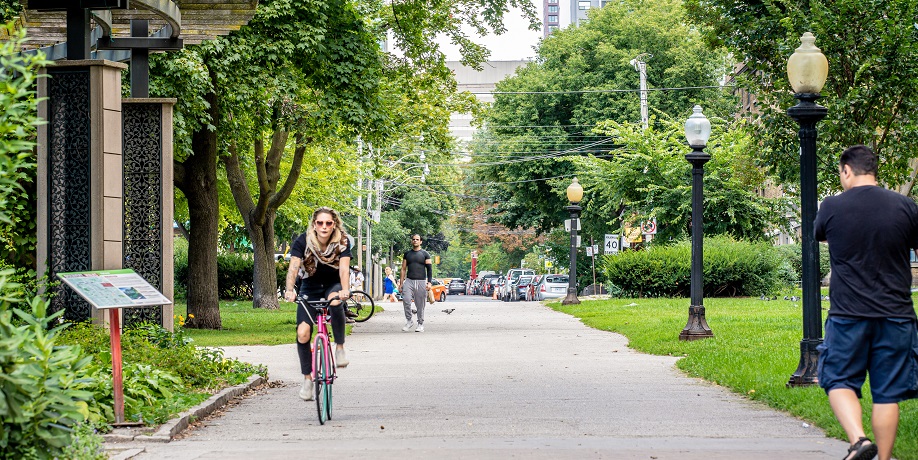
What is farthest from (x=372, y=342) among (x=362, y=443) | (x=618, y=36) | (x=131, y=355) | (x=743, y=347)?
(x=618, y=36)

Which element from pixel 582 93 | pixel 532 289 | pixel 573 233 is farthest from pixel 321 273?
pixel 532 289

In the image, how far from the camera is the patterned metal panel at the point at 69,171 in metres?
11.4

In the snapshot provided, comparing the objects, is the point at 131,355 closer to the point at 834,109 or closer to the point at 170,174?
the point at 170,174

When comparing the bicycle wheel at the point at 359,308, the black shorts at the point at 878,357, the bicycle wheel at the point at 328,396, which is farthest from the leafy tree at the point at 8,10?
the black shorts at the point at 878,357

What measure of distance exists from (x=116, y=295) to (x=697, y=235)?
10.7 metres

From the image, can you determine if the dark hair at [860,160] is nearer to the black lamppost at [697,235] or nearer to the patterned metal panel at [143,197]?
the patterned metal panel at [143,197]

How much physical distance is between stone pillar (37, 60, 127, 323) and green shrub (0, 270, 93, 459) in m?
5.53

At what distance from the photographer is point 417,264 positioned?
23.2 m

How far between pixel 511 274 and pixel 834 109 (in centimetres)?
5350

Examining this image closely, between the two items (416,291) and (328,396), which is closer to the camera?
(328,396)

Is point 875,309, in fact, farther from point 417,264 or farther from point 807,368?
point 417,264

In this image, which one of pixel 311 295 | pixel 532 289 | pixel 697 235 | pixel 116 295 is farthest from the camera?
pixel 532 289

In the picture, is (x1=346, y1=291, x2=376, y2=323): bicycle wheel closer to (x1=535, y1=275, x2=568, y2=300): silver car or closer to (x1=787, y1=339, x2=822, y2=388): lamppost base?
(x1=787, y1=339, x2=822, y2=388): lamppost base

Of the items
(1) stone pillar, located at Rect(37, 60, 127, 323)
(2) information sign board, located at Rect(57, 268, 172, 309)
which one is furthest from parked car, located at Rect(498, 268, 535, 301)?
(2) information sign board, located at Rect(57, 268, 172, 309)
